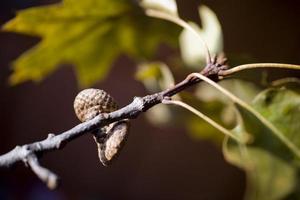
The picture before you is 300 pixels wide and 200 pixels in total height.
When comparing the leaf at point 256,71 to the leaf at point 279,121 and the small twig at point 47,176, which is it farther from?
the small twig at point 47,176

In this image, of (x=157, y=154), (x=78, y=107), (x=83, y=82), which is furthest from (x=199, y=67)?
(x=157, y=154)

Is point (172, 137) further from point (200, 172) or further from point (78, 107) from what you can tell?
point (78, 107)

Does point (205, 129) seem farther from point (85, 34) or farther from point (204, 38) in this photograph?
point (85, 34)

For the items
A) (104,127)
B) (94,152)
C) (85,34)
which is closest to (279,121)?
(104,127)

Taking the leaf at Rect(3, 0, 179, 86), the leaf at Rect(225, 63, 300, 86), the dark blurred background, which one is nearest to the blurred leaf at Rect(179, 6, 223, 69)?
the leaf at Rect(3, 0, 179, 86)

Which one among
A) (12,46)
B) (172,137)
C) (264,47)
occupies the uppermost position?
(12,46)

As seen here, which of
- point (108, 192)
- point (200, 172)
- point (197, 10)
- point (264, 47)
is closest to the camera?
point (197, 10)

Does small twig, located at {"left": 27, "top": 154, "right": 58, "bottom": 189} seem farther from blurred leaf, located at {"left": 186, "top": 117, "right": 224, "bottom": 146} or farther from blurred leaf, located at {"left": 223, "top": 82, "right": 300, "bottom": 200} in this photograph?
blurred leaf, located at {"left": 186, "top": 117, "right": 224, "bottom": 146}
